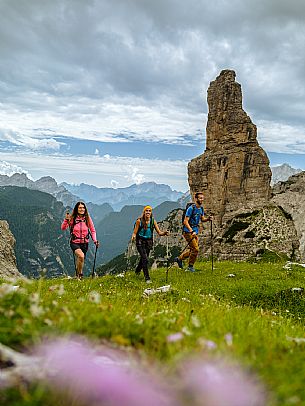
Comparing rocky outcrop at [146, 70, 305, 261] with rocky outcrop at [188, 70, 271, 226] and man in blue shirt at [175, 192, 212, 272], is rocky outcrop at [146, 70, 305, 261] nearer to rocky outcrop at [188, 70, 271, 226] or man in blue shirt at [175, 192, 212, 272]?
rocky outcrop at [188, 70, 271, 226]

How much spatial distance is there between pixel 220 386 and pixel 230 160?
439ft

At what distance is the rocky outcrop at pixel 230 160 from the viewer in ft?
429

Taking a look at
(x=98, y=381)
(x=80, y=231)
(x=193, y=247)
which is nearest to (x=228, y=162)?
(x=193, y=247)

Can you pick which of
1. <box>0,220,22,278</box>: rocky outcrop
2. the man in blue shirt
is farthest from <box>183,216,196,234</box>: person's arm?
<box>0,220,22,278</box>: rocky outcrop

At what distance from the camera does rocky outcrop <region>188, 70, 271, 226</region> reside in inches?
5153

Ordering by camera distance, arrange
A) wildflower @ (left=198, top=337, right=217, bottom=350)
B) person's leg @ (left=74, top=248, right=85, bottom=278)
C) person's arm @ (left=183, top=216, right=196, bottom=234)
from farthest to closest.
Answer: person's arm @ (left=183, top=216, right=196, bottom=234) → person's leg @ (left=74, top=248, right=85, bottom=278) → wildflower @ (left=198, top=337, right=217, bottom=350)

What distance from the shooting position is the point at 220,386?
221 cm

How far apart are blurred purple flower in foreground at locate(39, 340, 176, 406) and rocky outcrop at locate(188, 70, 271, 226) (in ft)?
417

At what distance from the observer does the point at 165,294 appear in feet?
41.1

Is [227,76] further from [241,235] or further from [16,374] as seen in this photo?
[16,374]

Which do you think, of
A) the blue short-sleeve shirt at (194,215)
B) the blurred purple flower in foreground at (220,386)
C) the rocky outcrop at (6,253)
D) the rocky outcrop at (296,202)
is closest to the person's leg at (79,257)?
the blue short-sleeve shirt at (194,215)

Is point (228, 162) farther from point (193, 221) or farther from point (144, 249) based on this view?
point (144, 249)

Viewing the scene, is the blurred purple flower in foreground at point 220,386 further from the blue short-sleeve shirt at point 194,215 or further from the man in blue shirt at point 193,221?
the blue short-sleeve shirt at point 194,215

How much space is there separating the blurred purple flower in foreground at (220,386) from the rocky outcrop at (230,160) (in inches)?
5001
